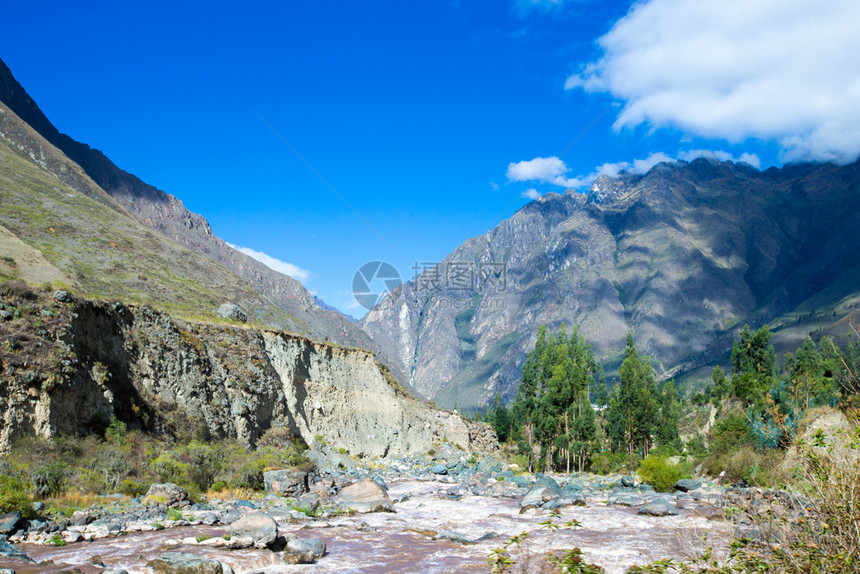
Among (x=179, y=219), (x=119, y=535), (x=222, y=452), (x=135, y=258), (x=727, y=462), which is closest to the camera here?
(x=119, y=535)

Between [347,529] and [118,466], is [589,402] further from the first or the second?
[118,466]

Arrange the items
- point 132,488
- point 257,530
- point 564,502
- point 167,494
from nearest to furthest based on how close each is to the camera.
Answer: point 257,530 → point 167,494 → point 132,488 → point 564,502

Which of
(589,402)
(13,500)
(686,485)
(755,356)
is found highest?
(755,356)

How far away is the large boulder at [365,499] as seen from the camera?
91.4ft

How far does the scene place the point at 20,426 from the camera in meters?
23.0

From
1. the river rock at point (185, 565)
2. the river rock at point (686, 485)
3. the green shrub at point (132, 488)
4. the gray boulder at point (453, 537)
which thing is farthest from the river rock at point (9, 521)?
the river rock at point (686, 485)

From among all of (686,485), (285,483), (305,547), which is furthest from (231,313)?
(686,485)

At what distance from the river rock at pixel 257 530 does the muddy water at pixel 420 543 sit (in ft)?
1.39

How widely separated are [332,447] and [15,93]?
129 metres

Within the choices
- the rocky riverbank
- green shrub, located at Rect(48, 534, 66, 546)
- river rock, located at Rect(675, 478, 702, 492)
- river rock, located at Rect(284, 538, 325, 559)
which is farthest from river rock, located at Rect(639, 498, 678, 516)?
green shrub, located at Rect(48, 534, 66, 546)

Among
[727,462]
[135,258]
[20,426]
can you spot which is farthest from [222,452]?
[135,258]

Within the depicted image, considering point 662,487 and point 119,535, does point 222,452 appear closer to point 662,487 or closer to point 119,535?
point 119,535

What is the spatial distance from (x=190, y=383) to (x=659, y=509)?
3042 cm

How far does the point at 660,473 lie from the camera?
37438mm
